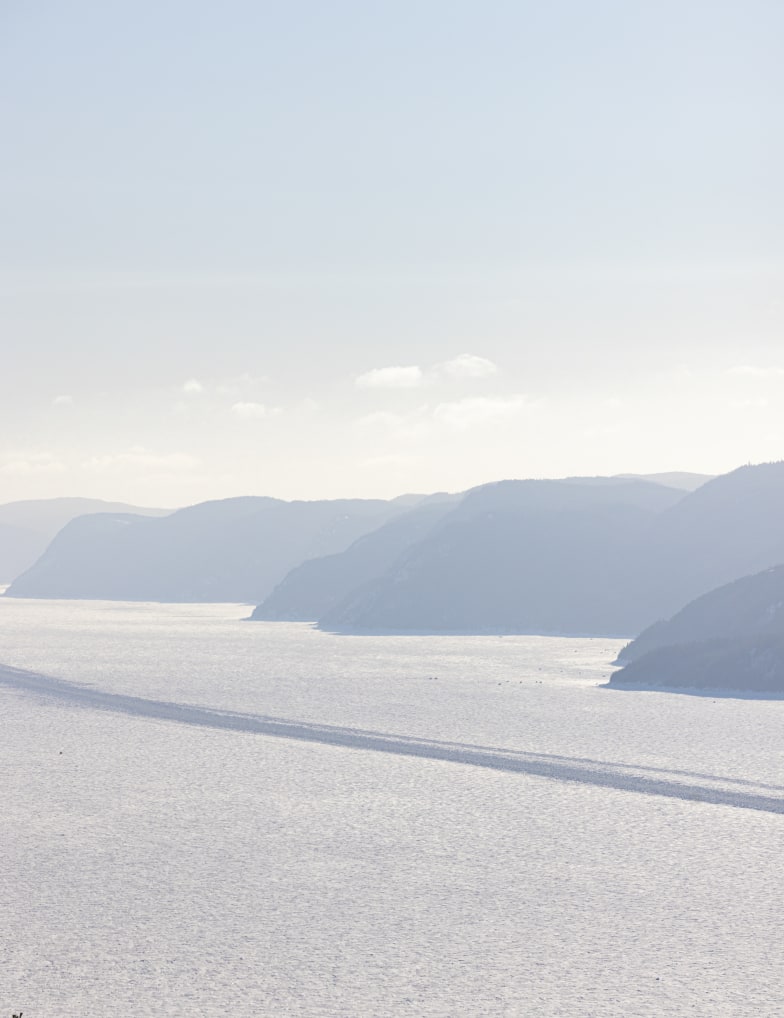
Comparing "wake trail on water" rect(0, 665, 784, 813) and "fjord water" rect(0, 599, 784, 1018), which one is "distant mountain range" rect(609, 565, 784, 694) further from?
"wake trail on water" rect(0, 665, 784, 813)

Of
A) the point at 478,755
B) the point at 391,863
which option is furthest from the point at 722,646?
the point at 391,863

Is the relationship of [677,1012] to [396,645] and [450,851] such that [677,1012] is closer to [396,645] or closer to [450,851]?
[450,851]

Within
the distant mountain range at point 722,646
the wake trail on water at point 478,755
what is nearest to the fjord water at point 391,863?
the wake trail on water at point 478,755

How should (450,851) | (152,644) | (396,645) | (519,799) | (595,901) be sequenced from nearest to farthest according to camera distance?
1. (595,901)
2. (450,851)
3. (519,799)
4. (152,644)
5. (396,645)

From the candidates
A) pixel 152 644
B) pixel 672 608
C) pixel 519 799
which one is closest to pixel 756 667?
pixel 519 799

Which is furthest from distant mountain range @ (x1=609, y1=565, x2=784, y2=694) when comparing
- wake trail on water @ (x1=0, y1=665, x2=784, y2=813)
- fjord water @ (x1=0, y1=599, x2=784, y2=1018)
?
wake trail on water @ (x1=0, y1=665, x2=784, y2=813)

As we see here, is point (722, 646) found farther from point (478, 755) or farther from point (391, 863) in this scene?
point (391, 863)
